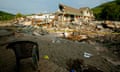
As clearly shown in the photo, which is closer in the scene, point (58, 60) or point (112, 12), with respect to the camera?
point (58, 60)

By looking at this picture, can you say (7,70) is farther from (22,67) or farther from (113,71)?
(113,71)

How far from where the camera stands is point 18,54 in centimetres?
434

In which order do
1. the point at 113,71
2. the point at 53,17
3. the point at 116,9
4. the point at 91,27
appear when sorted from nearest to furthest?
1. the point at 113,71
2. the point at 91,27
3. the point at 53,17
4. the point at 116,9

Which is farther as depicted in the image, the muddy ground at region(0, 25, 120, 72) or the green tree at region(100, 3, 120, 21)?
the green tree at region(100, 3, 120, 21)

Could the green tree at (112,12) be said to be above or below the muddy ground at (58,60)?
above

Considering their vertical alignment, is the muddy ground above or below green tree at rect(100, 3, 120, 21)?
below

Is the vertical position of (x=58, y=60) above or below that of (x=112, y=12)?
below

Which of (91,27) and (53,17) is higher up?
(53,17)

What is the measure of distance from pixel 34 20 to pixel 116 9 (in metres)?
27.9

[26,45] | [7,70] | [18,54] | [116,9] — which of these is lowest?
[7,70]

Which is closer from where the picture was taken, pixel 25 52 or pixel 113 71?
pixel 25 52

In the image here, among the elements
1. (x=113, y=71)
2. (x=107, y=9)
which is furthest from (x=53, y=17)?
(x=113, y=71)

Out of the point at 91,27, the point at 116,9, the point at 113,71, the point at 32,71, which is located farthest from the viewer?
the point at 116,9

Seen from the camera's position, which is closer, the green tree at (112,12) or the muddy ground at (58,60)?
the muddy ground at (58,60)
